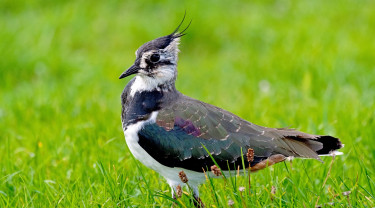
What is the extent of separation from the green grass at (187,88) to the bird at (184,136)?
0.59ft

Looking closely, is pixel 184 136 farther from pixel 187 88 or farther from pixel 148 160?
pixel 187 88

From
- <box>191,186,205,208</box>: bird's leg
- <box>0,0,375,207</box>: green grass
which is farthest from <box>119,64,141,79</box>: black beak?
<box>191,186,205,208</box>: bird's leg

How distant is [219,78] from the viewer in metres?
9.64

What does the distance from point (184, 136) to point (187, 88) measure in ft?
14.7

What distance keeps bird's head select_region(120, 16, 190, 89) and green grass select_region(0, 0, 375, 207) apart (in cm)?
74

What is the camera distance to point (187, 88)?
9.26 metres

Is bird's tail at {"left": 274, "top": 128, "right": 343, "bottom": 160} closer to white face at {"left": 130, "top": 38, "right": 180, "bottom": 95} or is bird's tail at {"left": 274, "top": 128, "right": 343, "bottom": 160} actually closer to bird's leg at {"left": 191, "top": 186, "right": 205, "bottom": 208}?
bird's leg at {"left": 191, "top": 186, "right": 205, "bottom": 208}

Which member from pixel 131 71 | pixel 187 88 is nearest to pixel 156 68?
pixel 131 71

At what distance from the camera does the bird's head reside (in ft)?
16.4

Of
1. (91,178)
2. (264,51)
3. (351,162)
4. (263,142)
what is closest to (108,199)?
(91,178)

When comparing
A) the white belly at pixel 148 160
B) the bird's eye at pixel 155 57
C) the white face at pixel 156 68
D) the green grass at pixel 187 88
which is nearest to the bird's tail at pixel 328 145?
the green grass at pixel 187 88

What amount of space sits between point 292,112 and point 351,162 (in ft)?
4.92

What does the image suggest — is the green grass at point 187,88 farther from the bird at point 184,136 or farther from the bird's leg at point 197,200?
the bird at point 184,136

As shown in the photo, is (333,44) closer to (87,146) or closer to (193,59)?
(193,59)
